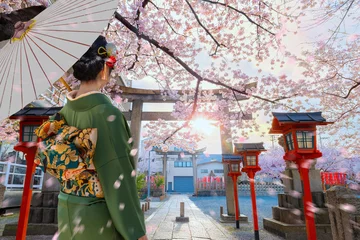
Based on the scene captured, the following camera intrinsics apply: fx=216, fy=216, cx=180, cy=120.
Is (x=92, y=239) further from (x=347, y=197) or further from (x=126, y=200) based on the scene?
(x=347, y=197)

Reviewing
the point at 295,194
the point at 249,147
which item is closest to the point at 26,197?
the point at 249,147

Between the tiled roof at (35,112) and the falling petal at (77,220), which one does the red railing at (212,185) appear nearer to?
the tiled roof at (35,112)

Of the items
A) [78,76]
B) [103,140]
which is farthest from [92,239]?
[78,76]

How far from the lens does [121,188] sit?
129 cm

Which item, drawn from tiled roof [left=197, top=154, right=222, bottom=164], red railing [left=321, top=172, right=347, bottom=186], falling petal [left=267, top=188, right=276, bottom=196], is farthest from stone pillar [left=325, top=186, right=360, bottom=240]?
tiled roof [left=197, top=154, right=222, bottom=164]

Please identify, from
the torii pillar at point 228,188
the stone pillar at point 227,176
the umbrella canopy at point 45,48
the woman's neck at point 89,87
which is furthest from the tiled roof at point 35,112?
the stone pillar at point 227,176

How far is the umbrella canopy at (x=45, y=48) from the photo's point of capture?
171 cm

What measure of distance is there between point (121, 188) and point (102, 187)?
13cm

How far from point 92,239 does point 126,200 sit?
32 cm

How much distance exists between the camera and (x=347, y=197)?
9.50 ft

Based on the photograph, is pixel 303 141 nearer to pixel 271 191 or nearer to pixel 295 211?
pixel 295 211

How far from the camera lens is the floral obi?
1.36 meters

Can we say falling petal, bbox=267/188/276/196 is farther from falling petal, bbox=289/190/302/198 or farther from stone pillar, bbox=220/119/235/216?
falling petal, bbox=289/190/302/198

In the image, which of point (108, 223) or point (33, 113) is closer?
point (108, 223)
